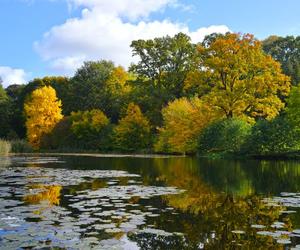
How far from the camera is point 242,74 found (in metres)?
32.2

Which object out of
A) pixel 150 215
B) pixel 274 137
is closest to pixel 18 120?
pixel 274 137

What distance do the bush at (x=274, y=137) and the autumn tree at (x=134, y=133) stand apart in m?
16.8

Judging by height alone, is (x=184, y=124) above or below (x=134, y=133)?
→ above

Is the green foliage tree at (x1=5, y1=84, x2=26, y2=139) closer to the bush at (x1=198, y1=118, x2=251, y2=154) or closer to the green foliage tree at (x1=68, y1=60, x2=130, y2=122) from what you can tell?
the green foliage tree at (x1=68, y1=60, x2=130, y2=122)

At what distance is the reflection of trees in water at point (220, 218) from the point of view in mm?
6238

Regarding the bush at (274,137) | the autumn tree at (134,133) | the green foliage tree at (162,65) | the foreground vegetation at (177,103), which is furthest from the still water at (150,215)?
the green foliage tree at (162,65)

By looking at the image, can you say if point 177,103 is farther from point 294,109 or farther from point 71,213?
point 71,213

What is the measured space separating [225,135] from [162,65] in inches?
743

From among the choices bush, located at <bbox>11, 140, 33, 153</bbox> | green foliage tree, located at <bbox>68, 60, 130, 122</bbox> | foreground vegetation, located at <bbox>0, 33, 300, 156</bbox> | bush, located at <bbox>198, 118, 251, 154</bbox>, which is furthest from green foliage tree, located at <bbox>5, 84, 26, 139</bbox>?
bush, located at <bbox>198, 118, 251, 154</bbox>

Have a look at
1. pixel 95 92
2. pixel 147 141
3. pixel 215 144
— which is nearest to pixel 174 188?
pixel 215 144

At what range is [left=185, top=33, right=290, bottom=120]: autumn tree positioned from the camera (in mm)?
31484

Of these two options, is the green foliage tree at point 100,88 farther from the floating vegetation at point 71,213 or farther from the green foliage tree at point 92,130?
the floating vegetation at point 71,213

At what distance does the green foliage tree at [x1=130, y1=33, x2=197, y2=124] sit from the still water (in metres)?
32.8

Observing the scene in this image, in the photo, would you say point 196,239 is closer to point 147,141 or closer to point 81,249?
point 81,249
